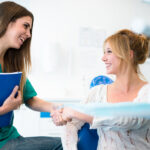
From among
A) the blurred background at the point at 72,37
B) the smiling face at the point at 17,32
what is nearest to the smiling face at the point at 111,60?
the smiling face at the point at 17,32

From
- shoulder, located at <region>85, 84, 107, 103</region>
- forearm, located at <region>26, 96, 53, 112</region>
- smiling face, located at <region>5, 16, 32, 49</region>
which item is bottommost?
forearm, located at <region>26, 96, 53, 112</region>

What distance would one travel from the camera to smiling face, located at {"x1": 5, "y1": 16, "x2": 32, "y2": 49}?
1.33 m

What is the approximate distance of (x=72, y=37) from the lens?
279 centimetres

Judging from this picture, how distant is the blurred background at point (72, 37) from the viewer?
2699 millimetres

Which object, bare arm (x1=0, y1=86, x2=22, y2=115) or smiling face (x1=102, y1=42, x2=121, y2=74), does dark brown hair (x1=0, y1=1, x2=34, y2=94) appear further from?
smiling face (x1=102, y1=42, x2=121, y2=74)

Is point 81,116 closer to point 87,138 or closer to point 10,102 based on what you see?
point 87,138

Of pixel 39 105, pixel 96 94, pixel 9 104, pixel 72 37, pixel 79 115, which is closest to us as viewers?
pixel 79 115

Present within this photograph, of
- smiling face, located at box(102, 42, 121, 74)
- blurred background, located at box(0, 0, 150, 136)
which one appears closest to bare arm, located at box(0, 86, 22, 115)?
smiling face, located at box(102, 42, 121, 74)

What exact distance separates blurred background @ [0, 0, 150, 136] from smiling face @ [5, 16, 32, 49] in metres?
1.25

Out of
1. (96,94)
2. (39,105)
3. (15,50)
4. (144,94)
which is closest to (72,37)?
(15,50)

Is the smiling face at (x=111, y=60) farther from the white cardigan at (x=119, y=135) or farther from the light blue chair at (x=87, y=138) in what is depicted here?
the light blue chair at (x=87, y=138)

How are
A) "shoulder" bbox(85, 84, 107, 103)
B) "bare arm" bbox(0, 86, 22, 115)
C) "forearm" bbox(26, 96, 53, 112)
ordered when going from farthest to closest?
"forearm" bbox(26, 96, 53, 112)
"shoulder" bbox(85, 84, 107, 103)
"bare arm" bbox(0, 86, 22, 115)

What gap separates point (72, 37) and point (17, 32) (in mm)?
1511

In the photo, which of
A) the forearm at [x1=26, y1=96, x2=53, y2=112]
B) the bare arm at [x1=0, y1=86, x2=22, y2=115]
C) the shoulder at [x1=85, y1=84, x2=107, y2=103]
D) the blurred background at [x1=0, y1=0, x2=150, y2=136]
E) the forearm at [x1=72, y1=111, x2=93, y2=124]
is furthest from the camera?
the blurred background at [x1=0, y1=0, x2=150, y2=136]
